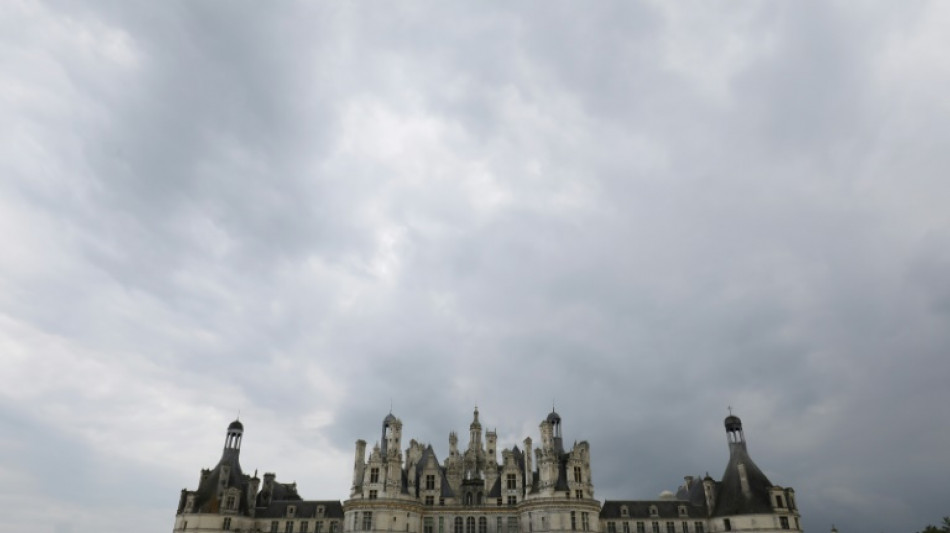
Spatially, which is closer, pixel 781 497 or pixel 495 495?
pixel 781 497

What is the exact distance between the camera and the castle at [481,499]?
7000 cm

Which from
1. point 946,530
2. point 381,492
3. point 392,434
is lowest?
point 946,530

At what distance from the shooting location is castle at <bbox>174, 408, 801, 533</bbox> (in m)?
70.0

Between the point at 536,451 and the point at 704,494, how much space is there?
21.4 meters

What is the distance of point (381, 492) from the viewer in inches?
2813

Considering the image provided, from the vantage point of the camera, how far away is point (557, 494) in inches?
2749

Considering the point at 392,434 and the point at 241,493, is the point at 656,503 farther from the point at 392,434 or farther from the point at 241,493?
the point at 241,493

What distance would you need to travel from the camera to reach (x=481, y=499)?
7506 centimetres

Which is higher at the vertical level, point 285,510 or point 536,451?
point 536,451

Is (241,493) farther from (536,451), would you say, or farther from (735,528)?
(735,528)

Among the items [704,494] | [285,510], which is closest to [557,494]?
[704,494]

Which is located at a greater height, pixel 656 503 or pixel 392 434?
pixel 392 434

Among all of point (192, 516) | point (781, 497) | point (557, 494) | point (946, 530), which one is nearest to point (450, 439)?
point (557, 494)

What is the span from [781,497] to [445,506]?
124 ft
